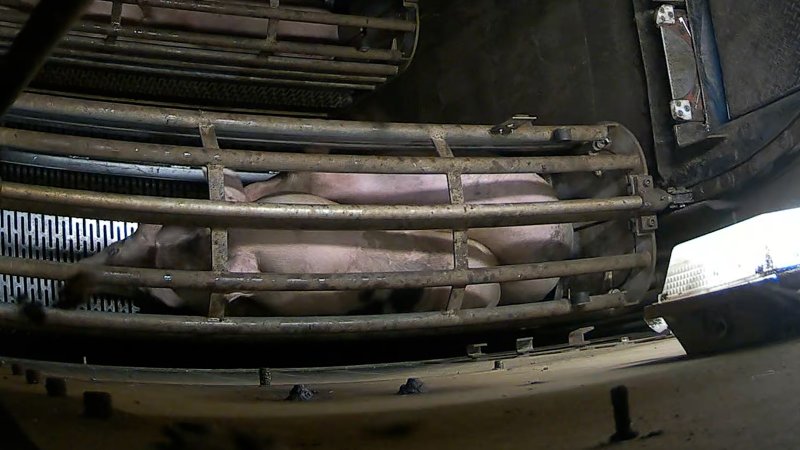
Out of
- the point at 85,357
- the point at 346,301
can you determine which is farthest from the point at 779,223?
the point at 85,357

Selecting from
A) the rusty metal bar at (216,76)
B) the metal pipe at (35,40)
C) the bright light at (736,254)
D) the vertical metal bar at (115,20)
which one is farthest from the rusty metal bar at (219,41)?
the metal pipe at (35,40)

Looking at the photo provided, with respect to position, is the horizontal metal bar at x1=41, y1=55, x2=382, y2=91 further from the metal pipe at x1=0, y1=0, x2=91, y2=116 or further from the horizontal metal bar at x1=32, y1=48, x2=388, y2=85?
the metal pipe at x1=0, y1=0, x2=91, y2=116

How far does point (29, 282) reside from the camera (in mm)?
2211

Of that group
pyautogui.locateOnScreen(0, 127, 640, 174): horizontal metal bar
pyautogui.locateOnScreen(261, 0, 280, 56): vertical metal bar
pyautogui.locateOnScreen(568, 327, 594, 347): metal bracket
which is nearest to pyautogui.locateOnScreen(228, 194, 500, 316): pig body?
pyautogui.locateOnScreen(0, 127, 640, 174): horizontal metal bar

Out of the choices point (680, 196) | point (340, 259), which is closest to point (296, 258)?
point (340, 259)

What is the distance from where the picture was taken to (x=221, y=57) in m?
2.56

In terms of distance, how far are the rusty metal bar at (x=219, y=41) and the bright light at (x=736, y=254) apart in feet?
4.33

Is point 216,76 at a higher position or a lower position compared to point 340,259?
higher

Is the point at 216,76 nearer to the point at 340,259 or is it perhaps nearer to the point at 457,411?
the point at 340,259

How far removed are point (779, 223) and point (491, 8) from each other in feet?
4.53

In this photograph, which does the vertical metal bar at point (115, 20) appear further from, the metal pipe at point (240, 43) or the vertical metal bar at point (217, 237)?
the vertical metal bar at point (217, 237)

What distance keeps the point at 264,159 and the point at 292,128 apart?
132 millimetres

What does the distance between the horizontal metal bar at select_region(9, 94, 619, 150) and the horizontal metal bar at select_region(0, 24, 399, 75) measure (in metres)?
0.90

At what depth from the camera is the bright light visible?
2.98 metres
